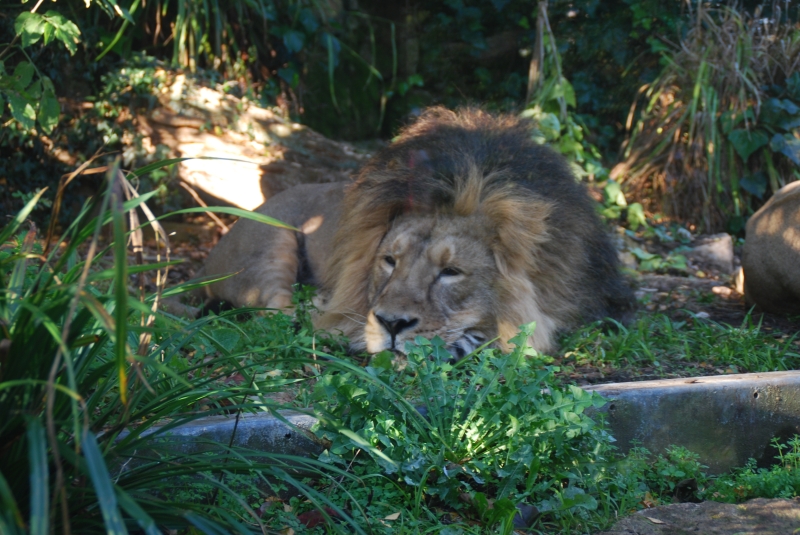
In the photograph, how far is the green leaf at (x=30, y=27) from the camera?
11.3 feet

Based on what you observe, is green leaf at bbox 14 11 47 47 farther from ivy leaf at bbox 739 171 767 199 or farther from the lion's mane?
ivy leaf at bbox 739 171 767 199

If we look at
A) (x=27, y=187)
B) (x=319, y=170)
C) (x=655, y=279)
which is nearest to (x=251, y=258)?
(x=319, y=170)

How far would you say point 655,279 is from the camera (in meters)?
5.78

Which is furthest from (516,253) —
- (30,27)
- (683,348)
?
(30,27)

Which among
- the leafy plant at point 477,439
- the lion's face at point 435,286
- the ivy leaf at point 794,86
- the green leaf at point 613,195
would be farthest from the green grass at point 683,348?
the ivy leaf at point 794,86

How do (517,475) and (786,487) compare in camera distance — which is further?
(786,487)

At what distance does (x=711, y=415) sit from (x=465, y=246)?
136cm

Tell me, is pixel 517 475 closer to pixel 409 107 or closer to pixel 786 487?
pixel 786 487

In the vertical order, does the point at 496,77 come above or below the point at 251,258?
above

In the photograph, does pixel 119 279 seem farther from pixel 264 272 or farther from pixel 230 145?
pixel 230 145

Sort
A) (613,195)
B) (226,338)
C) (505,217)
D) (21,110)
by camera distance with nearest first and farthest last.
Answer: (226,338) < (21,110) < (505,217) < (613,195)

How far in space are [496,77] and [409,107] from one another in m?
1.15

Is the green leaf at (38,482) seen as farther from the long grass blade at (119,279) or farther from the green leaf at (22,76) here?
the green leaf at (22,76)

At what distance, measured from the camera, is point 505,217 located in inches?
148
